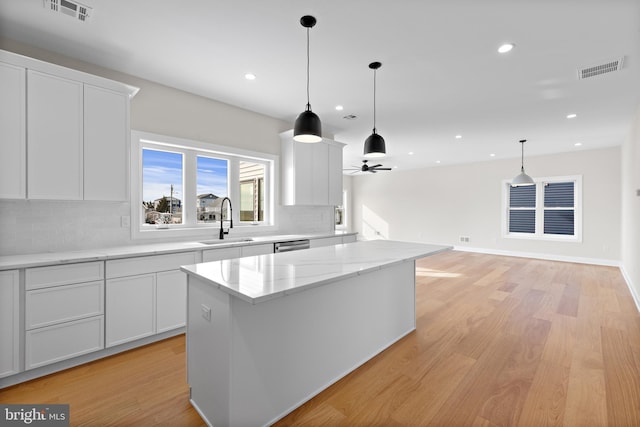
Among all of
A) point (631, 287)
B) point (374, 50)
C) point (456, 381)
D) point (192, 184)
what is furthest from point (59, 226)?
point (631, 287)

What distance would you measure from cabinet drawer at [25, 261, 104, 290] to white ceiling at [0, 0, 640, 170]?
1.92m

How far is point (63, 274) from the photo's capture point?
88.5 inches

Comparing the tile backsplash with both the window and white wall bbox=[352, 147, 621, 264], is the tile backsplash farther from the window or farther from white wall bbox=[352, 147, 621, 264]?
the window

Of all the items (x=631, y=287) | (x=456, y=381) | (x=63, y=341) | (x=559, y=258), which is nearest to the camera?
(x=456, y=381)

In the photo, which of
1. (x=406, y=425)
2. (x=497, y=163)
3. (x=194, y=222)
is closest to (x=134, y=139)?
(x=194, y=222)

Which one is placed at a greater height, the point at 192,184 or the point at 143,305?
the point at 192,184

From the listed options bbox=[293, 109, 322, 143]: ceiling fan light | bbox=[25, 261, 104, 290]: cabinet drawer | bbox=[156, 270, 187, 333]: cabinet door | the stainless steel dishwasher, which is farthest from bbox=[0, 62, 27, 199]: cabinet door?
the stainless steel dishwasher

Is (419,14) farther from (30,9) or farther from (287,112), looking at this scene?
(30,9)

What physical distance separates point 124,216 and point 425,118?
14.0 feet

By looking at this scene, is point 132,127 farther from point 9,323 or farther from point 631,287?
point 631,287

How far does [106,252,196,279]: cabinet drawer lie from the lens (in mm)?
2480

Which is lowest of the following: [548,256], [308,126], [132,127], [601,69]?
[548,256]

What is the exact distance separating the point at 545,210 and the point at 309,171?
648 centimetres

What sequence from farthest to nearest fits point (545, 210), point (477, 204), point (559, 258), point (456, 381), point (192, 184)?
point (477, 204) < point (545, 210) < point (559, 258) < point (192, 184) < point (456, 381)
